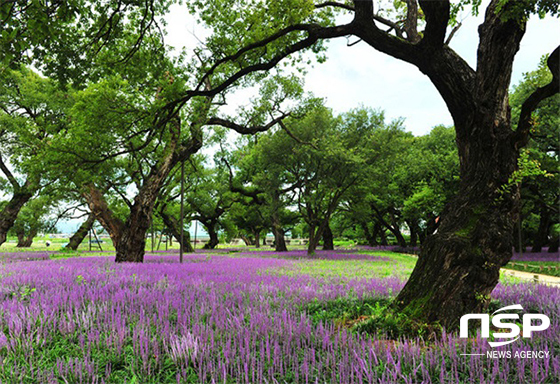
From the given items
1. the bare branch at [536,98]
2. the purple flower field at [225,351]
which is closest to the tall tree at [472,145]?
the bare branch at [536,98]

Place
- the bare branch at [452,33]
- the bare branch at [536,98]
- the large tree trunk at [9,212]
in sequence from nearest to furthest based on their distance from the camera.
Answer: the bare branch at [536,98] < the bare branch at [452,33] < the large tree trunk at [9,212]

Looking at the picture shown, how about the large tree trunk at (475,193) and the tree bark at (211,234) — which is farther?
the tree bark at (211,234)

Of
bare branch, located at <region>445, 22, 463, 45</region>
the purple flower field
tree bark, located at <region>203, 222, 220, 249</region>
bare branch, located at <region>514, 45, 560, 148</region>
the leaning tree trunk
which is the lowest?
tree bark, located at <region>203, 222, 220, 249</region>

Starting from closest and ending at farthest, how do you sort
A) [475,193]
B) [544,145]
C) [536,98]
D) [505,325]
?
[505,325]
[536,98]
[475,193]
[544,145]

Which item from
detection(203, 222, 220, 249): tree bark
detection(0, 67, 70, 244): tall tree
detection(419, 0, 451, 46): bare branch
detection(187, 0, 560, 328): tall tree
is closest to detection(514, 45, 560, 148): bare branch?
detection(187, 0, 560, 328): tall tree

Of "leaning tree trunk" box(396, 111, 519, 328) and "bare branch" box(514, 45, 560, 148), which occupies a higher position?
"bare branch" box(514, 45, 560, 148)

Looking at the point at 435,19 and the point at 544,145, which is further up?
the point at 544,145

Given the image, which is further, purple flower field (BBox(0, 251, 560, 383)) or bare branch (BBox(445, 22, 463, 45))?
bare branch (BBox(445, 22, 463, 45))

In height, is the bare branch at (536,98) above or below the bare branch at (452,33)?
below

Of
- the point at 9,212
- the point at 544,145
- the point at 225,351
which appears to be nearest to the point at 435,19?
the point at 225,351

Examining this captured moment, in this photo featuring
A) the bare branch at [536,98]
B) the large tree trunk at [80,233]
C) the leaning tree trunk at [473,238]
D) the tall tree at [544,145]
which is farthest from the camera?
the large tree trunk at [80,233]

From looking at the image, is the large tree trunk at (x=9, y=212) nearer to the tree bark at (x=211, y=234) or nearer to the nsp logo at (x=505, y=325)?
the tree bark at (x=211, y=234)

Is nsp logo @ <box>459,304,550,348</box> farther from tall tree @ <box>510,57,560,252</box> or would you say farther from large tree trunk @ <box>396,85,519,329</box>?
tall tree @ <box>510,57,560,252</box>

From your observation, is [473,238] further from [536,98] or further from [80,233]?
[80,233]
